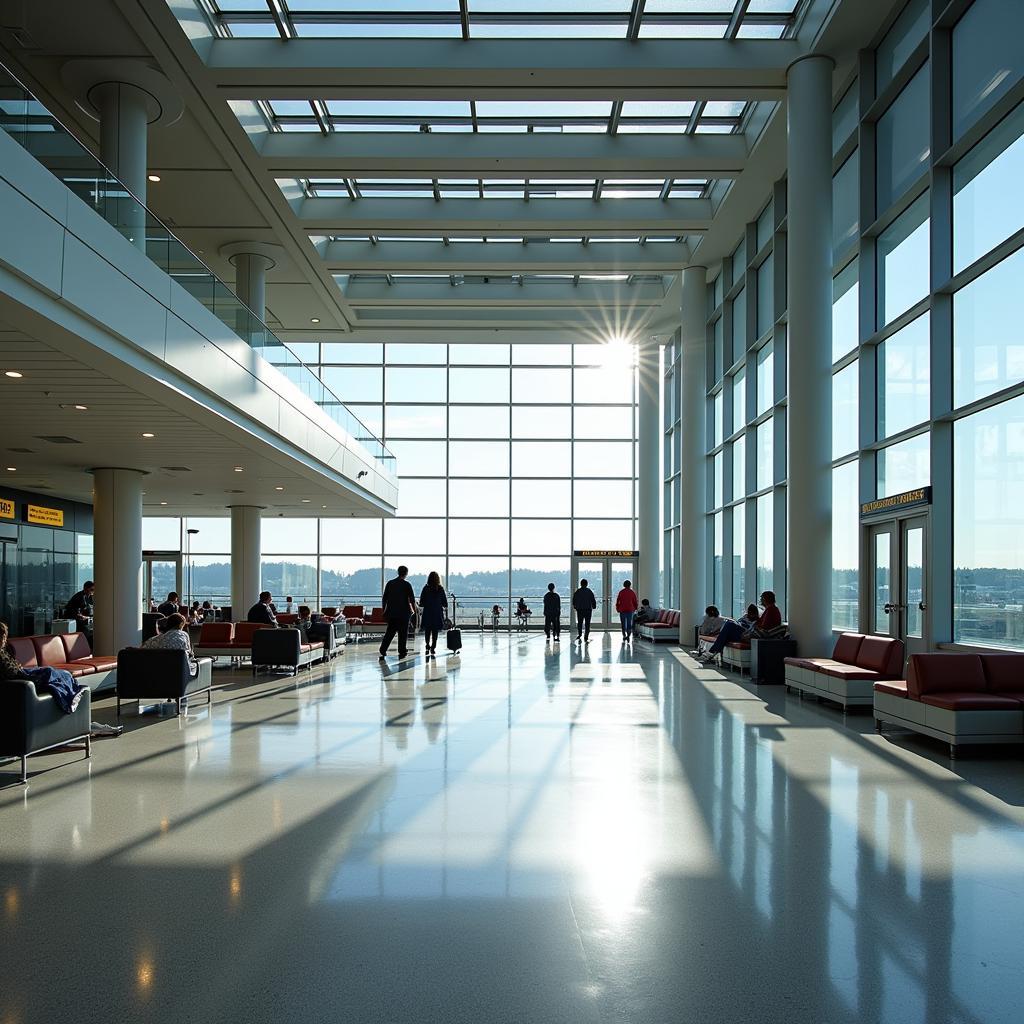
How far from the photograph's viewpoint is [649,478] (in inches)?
1124

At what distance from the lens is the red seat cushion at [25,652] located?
11.1m

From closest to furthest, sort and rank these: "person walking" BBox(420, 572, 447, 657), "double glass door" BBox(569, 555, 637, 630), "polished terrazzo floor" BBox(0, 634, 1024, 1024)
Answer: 1. "polished terrazzo floor" BBox(0, 634, 1024, 1024)
2. "person walking" BBox(420, 572, 447, 657)
3. "double glass door" BBox(569, 555, 637, 630)

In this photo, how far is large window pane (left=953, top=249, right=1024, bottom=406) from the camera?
964 centimetres

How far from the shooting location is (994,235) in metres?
10.0

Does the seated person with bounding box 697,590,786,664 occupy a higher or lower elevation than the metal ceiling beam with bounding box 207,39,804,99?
lower

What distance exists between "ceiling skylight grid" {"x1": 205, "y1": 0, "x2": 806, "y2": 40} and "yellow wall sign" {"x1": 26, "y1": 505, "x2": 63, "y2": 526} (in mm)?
12734

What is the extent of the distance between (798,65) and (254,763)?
1177 cm

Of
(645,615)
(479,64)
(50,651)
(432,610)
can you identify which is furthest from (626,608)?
(50,651)

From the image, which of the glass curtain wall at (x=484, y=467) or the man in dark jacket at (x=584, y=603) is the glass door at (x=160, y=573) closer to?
the glass curtain wall at (x=484, y=467)

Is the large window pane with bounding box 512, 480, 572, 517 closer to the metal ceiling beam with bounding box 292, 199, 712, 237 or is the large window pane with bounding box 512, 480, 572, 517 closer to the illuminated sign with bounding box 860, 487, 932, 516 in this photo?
the metal ceiling beam with bounding box 292, 199, 712, 237

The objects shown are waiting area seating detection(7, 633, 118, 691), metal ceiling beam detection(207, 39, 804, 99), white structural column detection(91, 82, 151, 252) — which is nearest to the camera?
waiting area seating detection(7, 633, 118, 691)

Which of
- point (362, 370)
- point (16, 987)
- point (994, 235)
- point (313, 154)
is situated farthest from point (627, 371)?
point (16, 987)

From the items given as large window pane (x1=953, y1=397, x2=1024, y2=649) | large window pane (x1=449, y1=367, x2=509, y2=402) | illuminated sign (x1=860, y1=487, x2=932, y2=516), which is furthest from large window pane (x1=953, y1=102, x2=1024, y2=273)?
large window pane (x1=449, y1=367, x2=509, y2=402)

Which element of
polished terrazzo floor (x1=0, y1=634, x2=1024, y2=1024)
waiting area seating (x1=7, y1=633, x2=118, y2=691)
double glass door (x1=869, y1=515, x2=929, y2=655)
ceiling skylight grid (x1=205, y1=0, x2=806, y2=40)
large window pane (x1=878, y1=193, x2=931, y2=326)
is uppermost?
ceiling skylight grid (x1=205, y1=0, x2=806, y2=40)
